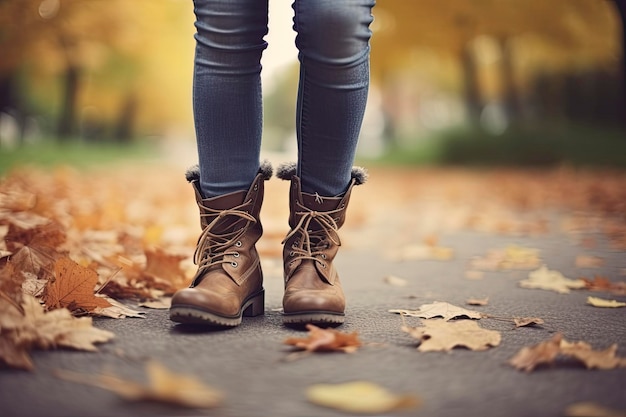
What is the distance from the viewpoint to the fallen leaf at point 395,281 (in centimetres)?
242

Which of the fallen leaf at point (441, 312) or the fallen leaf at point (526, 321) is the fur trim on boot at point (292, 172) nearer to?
the fallen leaf at point (441, 312)

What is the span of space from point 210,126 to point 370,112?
145ft

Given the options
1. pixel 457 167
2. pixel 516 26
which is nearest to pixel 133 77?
pixel 457 167

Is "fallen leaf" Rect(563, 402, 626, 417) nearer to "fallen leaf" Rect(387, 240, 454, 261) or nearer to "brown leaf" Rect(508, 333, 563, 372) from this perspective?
"brown leaf" Rect(508, 333, 563, 372)

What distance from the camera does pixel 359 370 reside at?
128 centimetres

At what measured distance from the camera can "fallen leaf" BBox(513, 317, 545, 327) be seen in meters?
1.70

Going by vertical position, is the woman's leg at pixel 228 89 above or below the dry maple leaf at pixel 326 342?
above

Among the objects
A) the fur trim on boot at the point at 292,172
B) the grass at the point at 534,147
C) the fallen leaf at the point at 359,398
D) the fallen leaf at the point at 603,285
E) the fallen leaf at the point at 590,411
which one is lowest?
the fallen leaf at the point at 590,411

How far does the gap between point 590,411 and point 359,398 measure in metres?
0.39

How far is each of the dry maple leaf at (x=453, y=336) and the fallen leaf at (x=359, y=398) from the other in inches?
11.8

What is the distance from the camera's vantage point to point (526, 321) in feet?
5.62

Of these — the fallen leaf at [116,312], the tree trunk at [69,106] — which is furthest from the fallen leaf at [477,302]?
the tree trunk at [69,106]

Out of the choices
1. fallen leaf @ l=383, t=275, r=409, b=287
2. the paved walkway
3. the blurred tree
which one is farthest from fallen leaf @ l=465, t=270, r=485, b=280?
the blurred tree

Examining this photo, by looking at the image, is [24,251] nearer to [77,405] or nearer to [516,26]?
[77,405]
